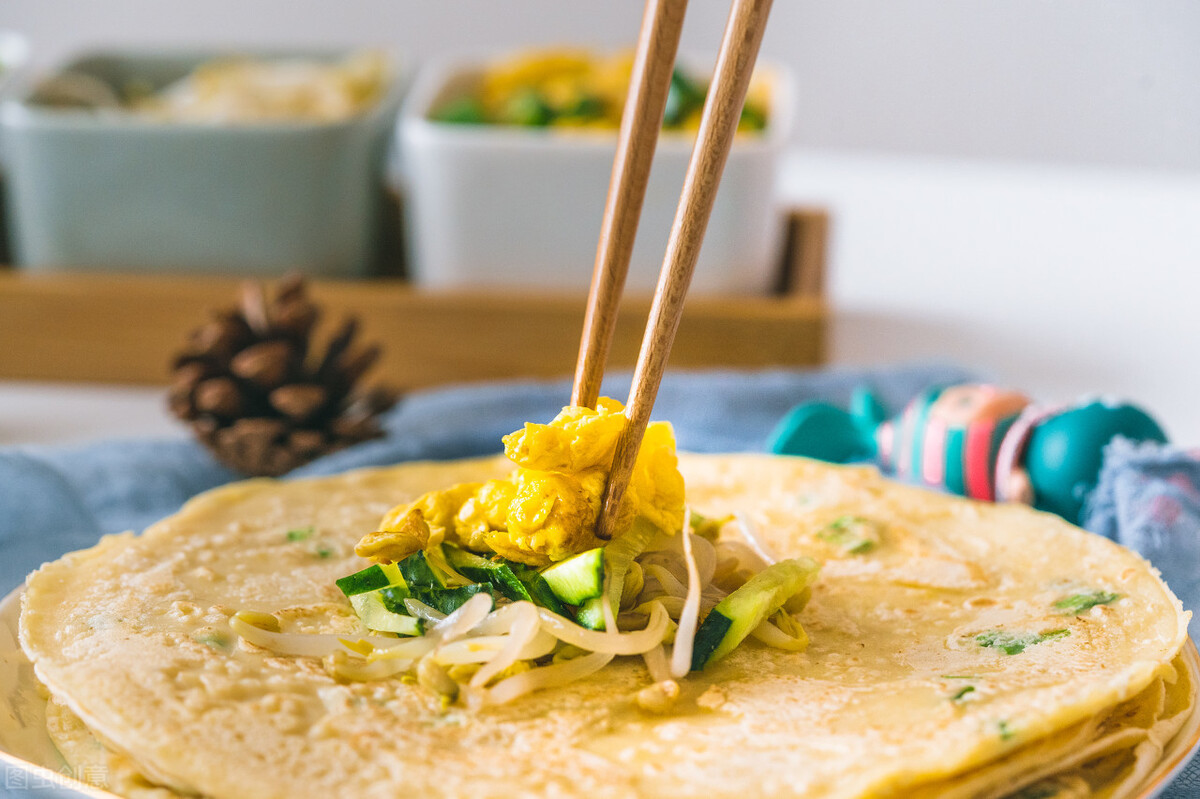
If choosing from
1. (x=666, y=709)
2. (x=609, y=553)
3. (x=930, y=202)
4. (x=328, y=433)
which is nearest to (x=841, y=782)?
(x=666, y=709)

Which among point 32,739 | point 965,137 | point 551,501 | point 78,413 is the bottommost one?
point 78,413

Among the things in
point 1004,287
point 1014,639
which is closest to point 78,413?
point 1014,639

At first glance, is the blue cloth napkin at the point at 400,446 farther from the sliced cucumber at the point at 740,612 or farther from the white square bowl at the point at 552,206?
the sliced cucumber at the point at 740,612

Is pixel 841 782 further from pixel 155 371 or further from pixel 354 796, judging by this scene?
pixel 155 371

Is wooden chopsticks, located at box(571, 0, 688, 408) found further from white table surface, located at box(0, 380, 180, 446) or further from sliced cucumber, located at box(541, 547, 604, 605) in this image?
white table surface, located at box(0, 380, 180, 446)

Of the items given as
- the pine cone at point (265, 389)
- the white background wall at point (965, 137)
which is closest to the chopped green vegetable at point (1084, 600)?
the pine cone at point (265, 389)

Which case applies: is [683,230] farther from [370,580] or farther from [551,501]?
[370,580]

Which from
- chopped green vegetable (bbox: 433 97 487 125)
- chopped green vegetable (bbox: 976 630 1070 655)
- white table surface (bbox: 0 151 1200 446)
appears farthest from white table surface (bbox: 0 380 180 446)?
chopped green vegetable (bbox: 976 630 1070 655)
